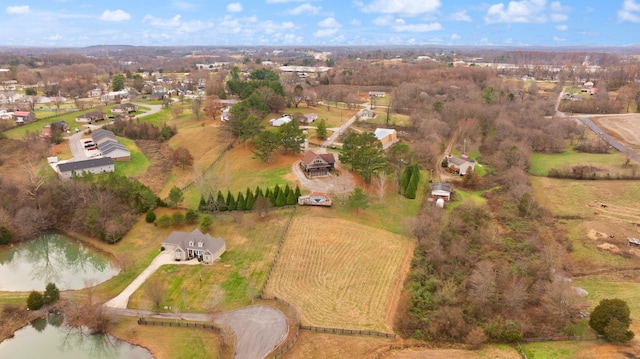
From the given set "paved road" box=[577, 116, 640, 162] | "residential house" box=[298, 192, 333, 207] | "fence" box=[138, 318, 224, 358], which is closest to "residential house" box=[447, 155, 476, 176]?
"residential house" box=[298, 192, 333, 207]

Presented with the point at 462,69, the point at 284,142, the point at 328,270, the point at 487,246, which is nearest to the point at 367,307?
the point at 328,270

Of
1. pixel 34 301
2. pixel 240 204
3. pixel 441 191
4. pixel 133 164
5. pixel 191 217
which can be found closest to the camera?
pixel 34 301

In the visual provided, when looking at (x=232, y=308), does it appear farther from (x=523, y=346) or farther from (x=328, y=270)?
(x=523, y=346)

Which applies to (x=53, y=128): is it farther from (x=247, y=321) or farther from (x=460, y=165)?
(x=460, y=165)

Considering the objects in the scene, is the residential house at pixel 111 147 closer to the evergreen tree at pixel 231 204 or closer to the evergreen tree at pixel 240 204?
the evergreen tree at pixel 231 204

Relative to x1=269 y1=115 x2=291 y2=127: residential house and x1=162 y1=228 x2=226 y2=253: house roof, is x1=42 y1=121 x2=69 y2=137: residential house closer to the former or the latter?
x1=269 y1=115 x2=291 y2=127: residential house

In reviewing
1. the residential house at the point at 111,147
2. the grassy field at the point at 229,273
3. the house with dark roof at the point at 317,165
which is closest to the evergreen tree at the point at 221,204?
the grassy field at the point at 229,273

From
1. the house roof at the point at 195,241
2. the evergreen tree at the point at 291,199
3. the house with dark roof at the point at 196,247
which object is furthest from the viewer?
the evergreen tree at the point at 291,199

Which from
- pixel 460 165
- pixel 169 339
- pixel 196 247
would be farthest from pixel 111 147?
pixel 460 165
